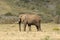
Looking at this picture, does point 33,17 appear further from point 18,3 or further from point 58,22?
point 18,3

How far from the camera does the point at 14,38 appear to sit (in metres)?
17.4

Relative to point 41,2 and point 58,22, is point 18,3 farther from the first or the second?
point 58,22

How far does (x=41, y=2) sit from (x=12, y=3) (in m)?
5.06

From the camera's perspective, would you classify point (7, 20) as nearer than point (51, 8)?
Yes

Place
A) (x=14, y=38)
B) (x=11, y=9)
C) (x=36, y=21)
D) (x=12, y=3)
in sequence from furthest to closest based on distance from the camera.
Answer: (x=12, y=3) → (x=11, y=9) → (x=36, y=21) → (x=14, y=38)

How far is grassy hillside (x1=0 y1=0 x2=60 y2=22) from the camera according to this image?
143 feet

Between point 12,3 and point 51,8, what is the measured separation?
6268 millimetres

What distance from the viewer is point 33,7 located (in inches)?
1826

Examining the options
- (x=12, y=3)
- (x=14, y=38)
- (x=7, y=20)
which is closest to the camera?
(x=14, y=38)

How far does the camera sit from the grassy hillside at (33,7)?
43.4 metres

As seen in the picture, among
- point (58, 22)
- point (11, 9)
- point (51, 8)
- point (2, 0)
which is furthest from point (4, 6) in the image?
point (58, 22)

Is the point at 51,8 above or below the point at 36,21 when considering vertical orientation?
below

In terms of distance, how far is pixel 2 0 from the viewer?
162 ft

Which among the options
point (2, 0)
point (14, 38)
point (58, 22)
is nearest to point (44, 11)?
point (2, 0)
